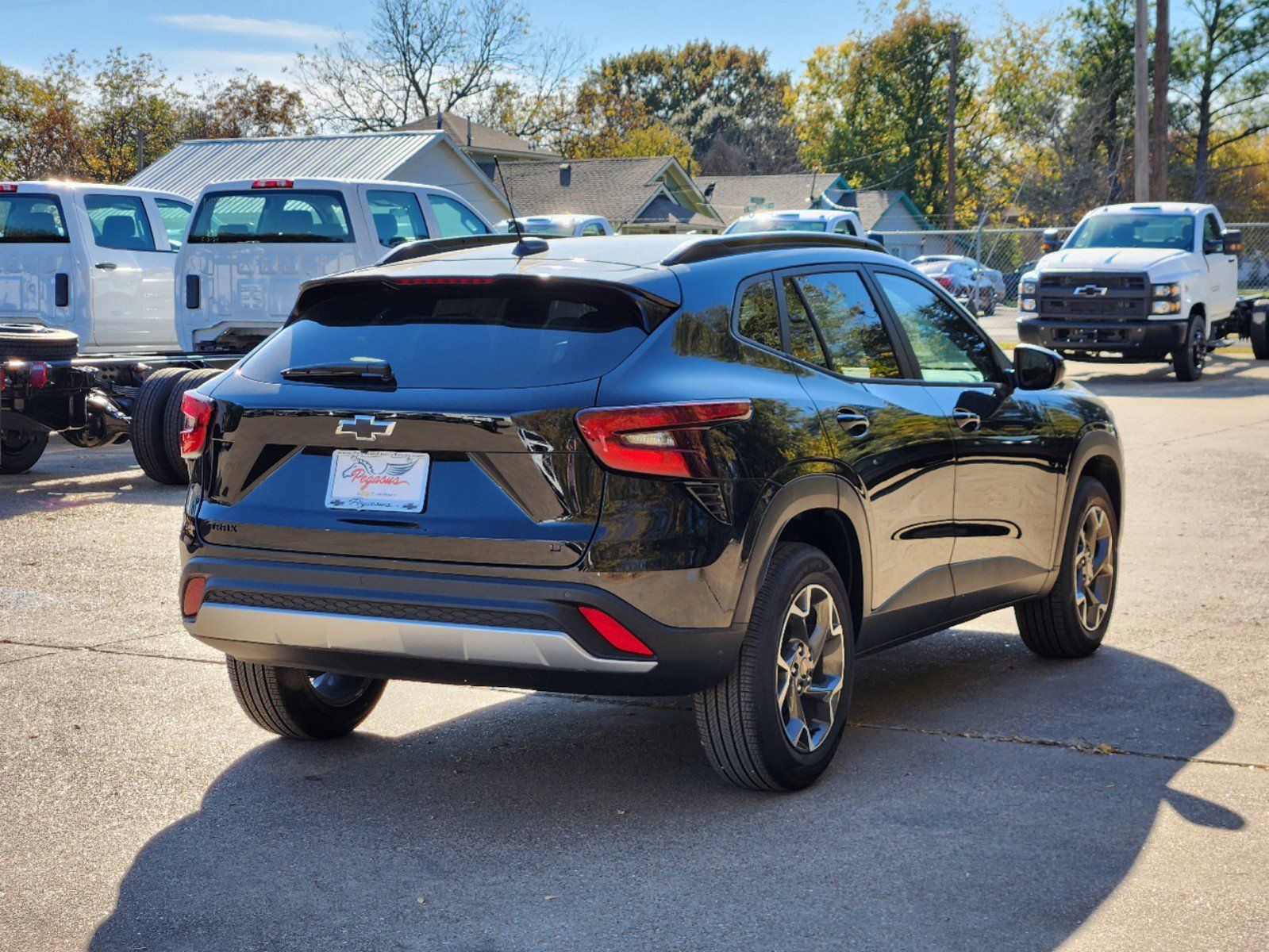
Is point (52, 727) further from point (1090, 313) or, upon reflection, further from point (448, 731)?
point (1090, 313)

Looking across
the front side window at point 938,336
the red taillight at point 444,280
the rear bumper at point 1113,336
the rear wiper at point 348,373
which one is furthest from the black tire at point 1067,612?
the rear bumper at point 1113,336

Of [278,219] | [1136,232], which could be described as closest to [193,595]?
[278,219]

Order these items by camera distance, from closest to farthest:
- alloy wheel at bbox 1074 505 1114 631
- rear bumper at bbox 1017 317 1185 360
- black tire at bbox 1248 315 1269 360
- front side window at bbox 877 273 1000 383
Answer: front side window at bbox 877 273 1000 383
alloy wheel at bbox 1074 505 1114 631
rear bumper at bbox 1017 317 1185 360
black tire at bbox 1248 315 1269 360

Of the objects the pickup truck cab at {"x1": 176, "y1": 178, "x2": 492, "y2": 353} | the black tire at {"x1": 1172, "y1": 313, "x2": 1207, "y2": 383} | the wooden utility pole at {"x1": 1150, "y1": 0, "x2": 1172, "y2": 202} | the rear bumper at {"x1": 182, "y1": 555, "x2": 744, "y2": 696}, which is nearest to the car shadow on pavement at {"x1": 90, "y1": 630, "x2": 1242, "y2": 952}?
the rear bumper at {"x1": 182, "y1": 555, "x2": 744, "y2": 696}

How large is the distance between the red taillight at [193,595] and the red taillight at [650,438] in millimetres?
1304

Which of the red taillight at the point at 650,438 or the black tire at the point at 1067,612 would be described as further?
the black tire at the point at 1067,612

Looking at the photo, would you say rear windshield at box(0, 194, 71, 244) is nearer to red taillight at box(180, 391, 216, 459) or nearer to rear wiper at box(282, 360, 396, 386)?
red taillight at box(180, 391, 216, 459)

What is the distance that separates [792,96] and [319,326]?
298 feet

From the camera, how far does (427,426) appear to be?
434 cm

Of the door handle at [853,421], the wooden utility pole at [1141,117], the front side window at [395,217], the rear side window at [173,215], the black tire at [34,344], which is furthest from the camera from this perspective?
the wooden utility pole at [1141,117]

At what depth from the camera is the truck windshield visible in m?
22.7

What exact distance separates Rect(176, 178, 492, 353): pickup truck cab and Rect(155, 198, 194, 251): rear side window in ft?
5.71

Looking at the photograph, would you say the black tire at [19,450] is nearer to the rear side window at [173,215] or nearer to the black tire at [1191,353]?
the rear side window at [173,215]

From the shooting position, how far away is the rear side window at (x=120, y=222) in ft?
51.6
